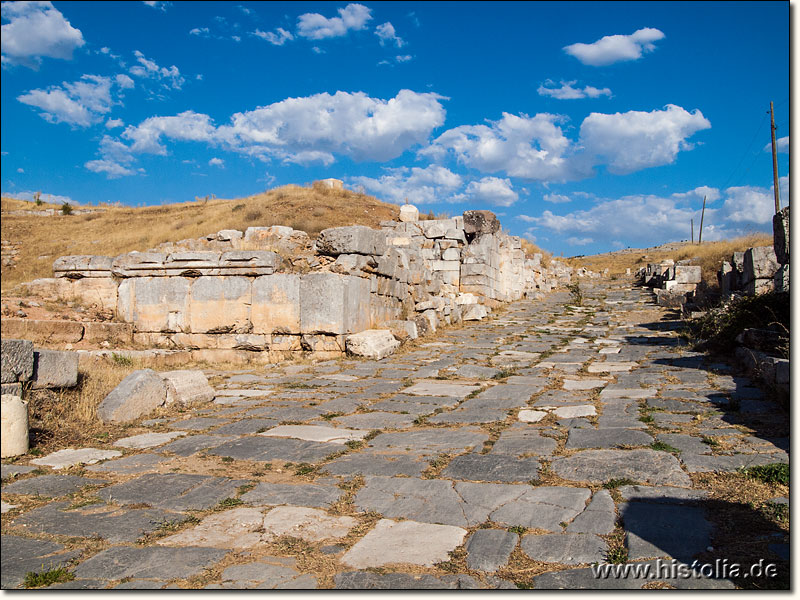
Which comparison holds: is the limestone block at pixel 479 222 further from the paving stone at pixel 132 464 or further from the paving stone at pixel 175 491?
the paving stone at pixel 175 491

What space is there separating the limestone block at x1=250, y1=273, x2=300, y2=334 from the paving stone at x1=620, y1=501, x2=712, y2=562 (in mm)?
7582

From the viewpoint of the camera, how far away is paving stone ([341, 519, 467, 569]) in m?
2.85

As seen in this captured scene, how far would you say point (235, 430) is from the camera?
5445 millimetres

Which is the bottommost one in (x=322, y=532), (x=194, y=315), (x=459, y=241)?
(x=322, y=532)

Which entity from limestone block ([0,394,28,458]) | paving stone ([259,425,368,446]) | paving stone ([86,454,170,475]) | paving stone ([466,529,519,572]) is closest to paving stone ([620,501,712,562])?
paving stone ([466,529,519,572])

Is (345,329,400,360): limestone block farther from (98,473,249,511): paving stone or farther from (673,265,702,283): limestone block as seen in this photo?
(673,265,702,283): limestone block

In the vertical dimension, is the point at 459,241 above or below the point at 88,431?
above

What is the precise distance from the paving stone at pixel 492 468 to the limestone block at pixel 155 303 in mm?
7599

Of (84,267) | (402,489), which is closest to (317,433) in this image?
(402,489)

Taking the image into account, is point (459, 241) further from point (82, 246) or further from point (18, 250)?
point (18, 250)

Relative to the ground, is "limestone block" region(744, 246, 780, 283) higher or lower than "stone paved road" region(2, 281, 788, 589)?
higher

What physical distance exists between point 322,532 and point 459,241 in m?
16.8

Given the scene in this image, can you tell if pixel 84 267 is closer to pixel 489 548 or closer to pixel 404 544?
pixel 404 544

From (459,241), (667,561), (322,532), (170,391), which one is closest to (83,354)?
(170,391)
